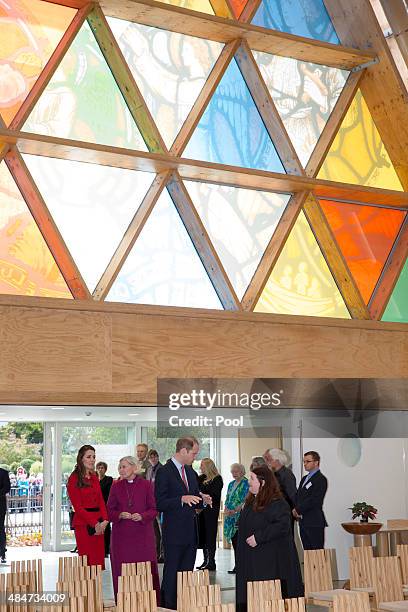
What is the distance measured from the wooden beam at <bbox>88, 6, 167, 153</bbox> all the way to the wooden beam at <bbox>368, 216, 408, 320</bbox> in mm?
3389

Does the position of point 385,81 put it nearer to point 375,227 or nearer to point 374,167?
point 374,167

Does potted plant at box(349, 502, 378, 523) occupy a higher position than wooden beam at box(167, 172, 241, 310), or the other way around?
wooden beam at box(167, 172, 241, 310)

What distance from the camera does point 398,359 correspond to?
37.3 ft

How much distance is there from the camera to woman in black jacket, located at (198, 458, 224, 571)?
1173cm

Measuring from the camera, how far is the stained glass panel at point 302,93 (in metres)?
11.5

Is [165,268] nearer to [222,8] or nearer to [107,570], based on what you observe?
[222,8]

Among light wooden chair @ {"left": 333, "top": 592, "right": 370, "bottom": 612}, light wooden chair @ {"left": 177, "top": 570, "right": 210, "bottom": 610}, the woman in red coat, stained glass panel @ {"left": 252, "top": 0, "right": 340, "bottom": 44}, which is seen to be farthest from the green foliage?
light wooden chair @ {"left": 333, "top": 592, "right": 370, "bottom": 612}

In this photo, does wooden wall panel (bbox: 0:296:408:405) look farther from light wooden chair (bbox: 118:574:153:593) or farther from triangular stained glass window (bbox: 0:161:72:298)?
light wooden chair (bbox: 118:574:153:593)

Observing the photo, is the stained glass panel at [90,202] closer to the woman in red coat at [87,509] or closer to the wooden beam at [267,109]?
the wooden beam at [267,109]

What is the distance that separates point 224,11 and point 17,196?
3530 millimetres

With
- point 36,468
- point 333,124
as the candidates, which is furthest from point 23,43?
point 36,468

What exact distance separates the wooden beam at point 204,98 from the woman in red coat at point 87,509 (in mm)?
3576

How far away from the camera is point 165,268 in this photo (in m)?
10.5

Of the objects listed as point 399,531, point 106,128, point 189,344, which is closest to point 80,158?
point 106,128
